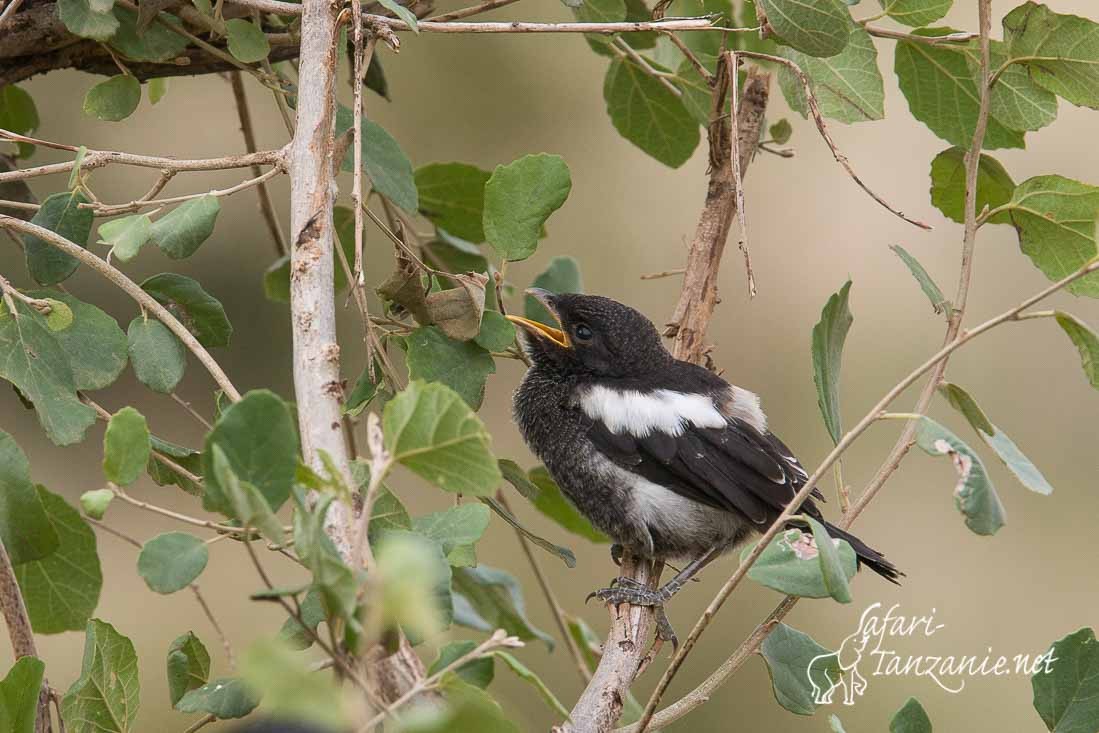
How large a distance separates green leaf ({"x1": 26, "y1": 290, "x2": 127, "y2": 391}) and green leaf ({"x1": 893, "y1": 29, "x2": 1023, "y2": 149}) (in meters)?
1.32

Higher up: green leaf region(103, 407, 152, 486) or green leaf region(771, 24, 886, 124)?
green leaf region(771, 24, 886, 124)

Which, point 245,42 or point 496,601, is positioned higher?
point 245,42

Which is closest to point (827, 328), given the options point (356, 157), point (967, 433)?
point (356, 157)

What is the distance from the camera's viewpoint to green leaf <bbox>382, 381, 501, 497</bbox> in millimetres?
949

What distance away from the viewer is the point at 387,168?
1.71 meters

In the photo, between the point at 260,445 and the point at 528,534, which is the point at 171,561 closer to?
the point at 260,445

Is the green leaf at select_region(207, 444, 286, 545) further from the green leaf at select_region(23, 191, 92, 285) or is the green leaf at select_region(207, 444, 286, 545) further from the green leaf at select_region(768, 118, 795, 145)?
the green leaf at select_region(768, 118, 795, 145)

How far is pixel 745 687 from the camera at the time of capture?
5090 mm

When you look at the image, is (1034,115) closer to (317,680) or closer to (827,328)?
(827,328)

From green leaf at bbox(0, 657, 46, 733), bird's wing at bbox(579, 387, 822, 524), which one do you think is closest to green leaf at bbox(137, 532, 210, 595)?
green leaf at bbox(0, 657, 46, 733)

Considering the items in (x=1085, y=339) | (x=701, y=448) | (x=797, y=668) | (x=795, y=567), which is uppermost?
(x=1085, y=339)

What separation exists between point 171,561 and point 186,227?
1.93 ft

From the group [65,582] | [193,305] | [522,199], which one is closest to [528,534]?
[522,199]

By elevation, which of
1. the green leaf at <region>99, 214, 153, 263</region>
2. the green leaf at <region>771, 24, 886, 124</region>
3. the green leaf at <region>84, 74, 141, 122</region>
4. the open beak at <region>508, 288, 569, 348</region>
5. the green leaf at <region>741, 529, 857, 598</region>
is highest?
the green leaf at <region>771, 24, 886, 124</region>
